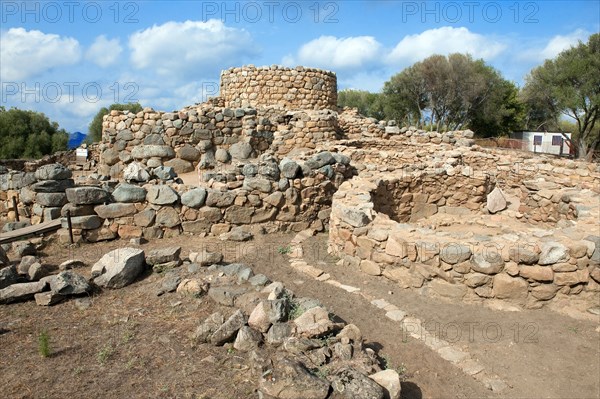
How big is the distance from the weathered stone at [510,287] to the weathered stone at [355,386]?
10.3 ft

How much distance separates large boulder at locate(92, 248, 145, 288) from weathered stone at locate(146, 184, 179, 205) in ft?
7.01

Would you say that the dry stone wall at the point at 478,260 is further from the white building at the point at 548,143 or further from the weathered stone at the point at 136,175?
the white building at the point at 548,143

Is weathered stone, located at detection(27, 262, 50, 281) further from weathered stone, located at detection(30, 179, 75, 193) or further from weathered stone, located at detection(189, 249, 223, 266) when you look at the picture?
weathered stone, located at detection(30, 179, 75, 193)

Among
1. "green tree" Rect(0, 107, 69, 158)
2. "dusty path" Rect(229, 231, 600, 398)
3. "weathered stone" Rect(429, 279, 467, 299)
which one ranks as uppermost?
"green tree" Rect(0, 107, 69, 158)

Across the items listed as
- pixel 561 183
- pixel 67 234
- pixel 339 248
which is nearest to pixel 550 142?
pixel 561 183

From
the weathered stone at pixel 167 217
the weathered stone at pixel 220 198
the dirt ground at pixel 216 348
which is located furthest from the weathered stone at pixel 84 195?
the weathered stone at pixel 220 198

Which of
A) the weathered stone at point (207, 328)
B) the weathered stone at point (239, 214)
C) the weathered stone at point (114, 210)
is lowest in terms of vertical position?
the weathered stone at point (207, 328)

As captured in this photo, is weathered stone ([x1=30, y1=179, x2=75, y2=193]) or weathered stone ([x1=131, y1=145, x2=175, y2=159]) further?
weathered stone ([x1=131, y1=145, x2=175, y2=159])

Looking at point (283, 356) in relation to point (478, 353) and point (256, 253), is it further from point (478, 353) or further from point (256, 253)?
point (256, 253)

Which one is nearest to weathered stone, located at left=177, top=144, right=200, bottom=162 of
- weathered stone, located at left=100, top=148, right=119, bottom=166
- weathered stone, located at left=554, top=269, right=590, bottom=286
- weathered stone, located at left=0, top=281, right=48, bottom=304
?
weathered stone, located at left=100, top=148, right=119, bottom=166

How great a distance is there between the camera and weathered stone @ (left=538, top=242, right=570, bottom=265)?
17.3 feet

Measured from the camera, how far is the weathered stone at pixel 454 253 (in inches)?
214

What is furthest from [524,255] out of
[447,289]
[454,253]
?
[447,289]

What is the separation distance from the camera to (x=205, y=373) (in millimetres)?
3189
